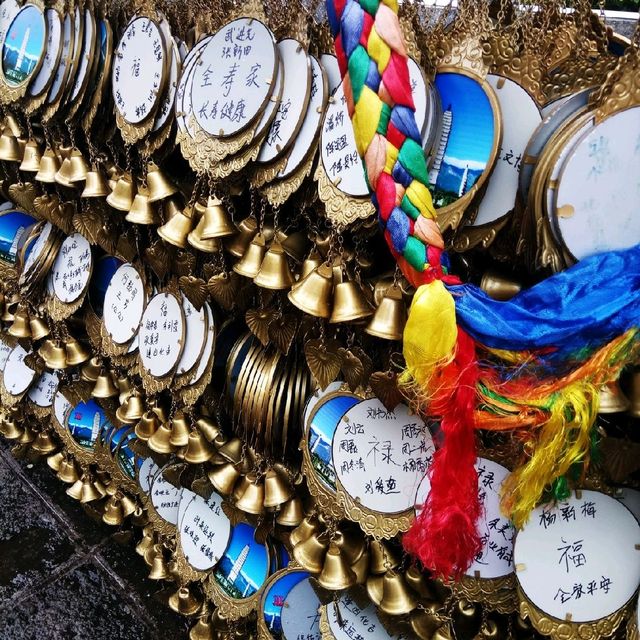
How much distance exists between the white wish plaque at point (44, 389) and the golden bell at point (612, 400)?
1890 mm

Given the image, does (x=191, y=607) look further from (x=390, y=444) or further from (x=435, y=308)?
(x=435, y=308)

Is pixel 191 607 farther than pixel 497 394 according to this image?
Yes

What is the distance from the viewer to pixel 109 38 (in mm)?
1418

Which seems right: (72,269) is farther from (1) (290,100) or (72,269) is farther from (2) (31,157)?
(1) (290,100)

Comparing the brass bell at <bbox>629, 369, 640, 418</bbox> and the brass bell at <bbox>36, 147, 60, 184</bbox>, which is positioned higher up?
the brass bell at <bbox>629, 369, 640, 418</bbox>

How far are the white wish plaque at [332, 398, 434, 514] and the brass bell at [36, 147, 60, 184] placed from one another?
40.6 inches

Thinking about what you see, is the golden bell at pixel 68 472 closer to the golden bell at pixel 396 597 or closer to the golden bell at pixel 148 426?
the golden bell at pixel 148 426

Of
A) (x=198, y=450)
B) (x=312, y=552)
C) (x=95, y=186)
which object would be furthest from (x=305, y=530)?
(x=95, y=186)

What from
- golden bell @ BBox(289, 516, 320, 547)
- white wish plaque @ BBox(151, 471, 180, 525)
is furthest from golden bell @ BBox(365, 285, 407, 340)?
white wish plaque @ BBox(151, 471, 180, 525)

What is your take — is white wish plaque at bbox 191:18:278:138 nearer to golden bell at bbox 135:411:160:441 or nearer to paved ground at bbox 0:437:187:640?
golden bell at bbox 135:411:160:441

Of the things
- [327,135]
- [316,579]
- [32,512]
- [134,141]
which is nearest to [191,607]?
[316,579]

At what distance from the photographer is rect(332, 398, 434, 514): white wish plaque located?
1024 mm

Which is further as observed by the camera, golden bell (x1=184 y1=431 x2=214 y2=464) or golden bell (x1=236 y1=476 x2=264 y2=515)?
golden bell (x1=184 y1=431 x2=214 y2=464)

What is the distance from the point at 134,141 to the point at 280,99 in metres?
0.41
